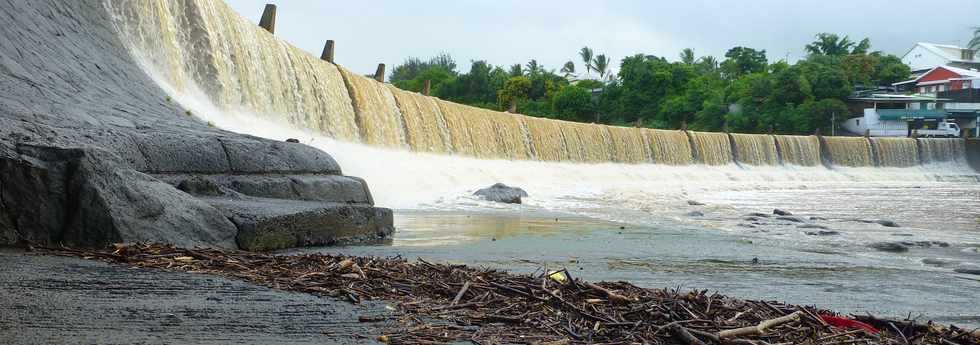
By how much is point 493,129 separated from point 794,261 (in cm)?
2179

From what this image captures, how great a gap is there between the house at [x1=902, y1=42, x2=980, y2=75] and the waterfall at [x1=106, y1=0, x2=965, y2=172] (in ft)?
191

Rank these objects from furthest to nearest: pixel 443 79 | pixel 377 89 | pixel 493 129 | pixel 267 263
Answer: pixel 443 79
pixel 493 129
pixel 377 89
pixel 267 263

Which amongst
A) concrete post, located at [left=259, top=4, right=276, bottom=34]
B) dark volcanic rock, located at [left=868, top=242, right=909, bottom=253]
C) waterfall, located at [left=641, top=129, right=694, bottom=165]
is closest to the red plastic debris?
dark volcanic rock, located at [left=868, top=242, right=909, bottom=253]

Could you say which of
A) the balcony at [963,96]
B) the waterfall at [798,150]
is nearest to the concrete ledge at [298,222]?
the waterfall at [798,150]

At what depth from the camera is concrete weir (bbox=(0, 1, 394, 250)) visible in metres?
5.55

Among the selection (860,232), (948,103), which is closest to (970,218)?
(860,232)

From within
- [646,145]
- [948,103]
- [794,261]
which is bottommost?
[794,261]

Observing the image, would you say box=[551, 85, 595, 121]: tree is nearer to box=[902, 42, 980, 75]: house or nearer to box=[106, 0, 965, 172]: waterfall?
box=[106, 0, 965, 172]: waterfall

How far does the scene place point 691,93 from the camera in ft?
224

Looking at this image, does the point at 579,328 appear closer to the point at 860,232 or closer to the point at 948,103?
the point at 860,232

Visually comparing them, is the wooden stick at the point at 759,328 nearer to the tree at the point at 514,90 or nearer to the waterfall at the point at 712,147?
the waterfall at the point at 712,147

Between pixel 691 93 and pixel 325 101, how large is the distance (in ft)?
170

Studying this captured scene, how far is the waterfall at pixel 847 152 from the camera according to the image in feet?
160

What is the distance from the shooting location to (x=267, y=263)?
5.13m
